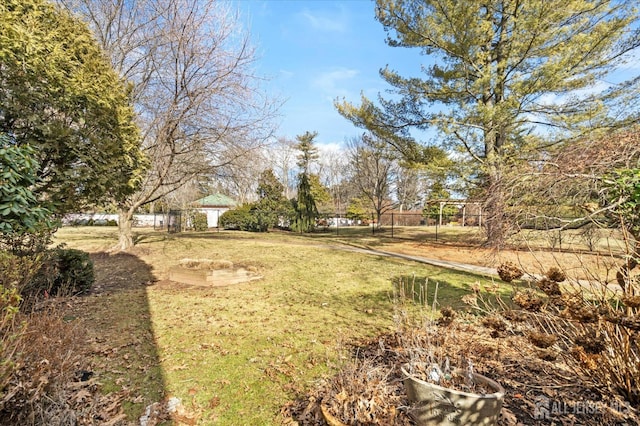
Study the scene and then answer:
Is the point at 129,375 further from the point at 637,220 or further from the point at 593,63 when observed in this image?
the point at 593,63

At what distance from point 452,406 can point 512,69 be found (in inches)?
479

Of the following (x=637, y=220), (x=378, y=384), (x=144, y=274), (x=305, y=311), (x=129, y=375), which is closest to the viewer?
(x=378, y=384)

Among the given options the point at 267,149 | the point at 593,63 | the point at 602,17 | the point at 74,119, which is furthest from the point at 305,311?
the point at 602,17

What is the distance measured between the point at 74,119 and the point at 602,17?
1441 centimetres

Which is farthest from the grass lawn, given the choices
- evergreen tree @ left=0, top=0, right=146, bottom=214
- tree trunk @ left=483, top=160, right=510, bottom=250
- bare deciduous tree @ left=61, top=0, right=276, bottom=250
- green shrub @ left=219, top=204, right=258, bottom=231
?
green shrub @ left=219, top=204, right=258, bottom=231

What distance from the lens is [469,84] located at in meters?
10.9

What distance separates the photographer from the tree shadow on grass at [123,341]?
113 inches

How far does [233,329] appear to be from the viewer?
4.39 m

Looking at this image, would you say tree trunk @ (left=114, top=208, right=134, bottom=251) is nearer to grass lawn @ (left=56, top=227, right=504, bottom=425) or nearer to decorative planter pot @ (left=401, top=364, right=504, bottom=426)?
grass lawn @ (left=56, top=227, right=504, bottom=425)

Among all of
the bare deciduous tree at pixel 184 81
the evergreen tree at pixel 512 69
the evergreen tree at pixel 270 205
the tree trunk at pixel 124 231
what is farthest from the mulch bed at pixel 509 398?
the evergreen tree at pixel 270 205

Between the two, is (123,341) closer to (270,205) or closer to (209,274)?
(209,274)

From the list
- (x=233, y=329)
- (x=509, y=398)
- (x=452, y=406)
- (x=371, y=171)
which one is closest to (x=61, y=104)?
(x=233, y=329)

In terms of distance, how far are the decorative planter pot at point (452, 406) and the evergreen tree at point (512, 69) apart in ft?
24.0

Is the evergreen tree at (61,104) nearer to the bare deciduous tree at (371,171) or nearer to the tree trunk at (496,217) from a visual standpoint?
the tree trunk at (496,217)
